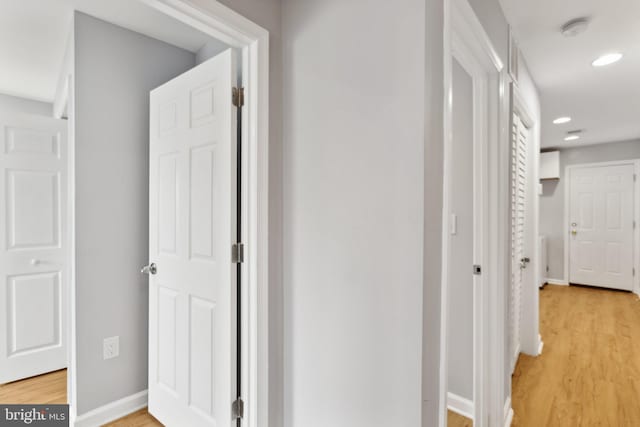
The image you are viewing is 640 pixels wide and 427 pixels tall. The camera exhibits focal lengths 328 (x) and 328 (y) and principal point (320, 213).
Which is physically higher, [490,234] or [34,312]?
[490,234]

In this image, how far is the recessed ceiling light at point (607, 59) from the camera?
232 cm

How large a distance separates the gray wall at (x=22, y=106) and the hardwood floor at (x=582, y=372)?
5098mm

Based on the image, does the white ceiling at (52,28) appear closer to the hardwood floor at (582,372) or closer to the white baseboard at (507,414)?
the white baseboard at (507,414)

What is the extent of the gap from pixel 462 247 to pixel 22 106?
176 inches

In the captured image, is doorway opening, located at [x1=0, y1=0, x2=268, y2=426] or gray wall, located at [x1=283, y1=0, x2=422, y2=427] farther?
doorway opening, located at [x1=0, y1=0, x2=268, y2=426]

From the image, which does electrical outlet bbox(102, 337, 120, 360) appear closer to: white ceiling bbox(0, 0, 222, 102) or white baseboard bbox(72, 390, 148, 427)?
white baseboard bbox(72, 390, 148, 427)

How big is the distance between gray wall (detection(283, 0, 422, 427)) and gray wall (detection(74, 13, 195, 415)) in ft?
3.87

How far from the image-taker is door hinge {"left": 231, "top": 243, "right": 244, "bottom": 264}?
148 cm

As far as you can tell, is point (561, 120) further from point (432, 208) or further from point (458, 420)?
point (432, 208)

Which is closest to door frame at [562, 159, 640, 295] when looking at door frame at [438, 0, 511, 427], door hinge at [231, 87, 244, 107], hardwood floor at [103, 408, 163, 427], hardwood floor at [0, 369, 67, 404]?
door frame at [438, 0, 511, 427]

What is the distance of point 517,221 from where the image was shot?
7.90ft

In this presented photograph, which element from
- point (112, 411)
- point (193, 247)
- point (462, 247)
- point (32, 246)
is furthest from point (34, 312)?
point (462, 247)

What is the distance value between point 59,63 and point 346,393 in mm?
3168

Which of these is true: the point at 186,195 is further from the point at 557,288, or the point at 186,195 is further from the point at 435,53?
the point at 557,288
